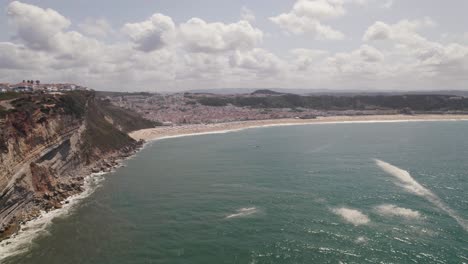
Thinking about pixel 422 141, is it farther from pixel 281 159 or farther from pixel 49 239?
pixel 49 239

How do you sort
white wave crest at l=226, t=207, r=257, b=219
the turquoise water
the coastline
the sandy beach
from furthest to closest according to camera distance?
the sandy beach < white wave crest at l=226, t=207, r=257, b=219 < the coastline < the turquoise water

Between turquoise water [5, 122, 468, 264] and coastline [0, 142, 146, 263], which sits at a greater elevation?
turquoise water [5, 122, 468, 264]

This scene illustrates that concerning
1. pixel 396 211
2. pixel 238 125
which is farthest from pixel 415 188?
pixel 238 125

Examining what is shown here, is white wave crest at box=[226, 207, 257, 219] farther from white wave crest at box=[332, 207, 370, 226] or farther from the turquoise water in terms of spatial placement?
white wave crest at box=[332, 207, 370, 226]

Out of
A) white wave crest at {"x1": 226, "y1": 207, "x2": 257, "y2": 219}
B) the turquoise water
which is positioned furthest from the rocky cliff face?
white wave crest at {"x1": 226, "y1": 207, "x2": 257, "y2": 219}

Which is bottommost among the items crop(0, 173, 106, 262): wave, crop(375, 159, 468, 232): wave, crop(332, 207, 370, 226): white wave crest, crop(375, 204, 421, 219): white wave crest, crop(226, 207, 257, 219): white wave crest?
crop(0, 173, 106, 262): wave
